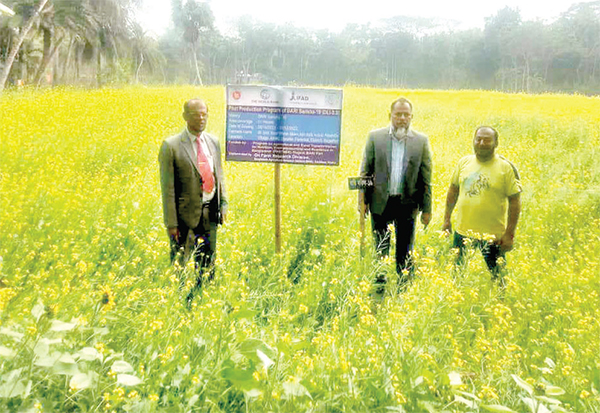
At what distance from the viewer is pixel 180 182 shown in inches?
165

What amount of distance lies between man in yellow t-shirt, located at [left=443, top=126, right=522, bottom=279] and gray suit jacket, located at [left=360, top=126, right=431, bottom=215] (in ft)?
1.11

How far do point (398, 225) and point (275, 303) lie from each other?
4.65 feet

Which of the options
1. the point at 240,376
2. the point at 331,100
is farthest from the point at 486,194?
the point at 240,376

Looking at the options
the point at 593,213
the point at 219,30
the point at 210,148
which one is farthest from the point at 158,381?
the point at 219,30

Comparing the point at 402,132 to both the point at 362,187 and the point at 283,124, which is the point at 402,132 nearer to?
the point at 362,187

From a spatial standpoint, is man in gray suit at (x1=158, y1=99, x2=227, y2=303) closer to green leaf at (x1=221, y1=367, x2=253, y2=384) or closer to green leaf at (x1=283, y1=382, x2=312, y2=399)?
green leaf at (x1=221, y1=367, x2=253, y2=384)

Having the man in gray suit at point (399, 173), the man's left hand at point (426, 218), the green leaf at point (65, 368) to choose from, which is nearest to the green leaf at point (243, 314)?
the green leaf at point (65, 368)

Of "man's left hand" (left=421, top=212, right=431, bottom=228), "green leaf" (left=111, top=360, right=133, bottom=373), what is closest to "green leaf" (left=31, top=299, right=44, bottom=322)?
"green leaf" (left=111, top=360, right=133, bottom=373)

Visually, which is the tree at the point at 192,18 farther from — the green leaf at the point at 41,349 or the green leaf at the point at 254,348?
the green leaf at the point at 41,349

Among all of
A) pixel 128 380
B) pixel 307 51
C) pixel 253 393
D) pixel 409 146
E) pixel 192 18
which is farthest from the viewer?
pixel 307 51

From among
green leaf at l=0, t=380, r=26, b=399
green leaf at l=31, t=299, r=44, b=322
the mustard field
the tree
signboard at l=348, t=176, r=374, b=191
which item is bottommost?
the mustard field

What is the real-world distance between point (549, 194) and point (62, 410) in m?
7.07

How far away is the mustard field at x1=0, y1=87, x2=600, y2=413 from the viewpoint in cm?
226

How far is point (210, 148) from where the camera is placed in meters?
4.34
